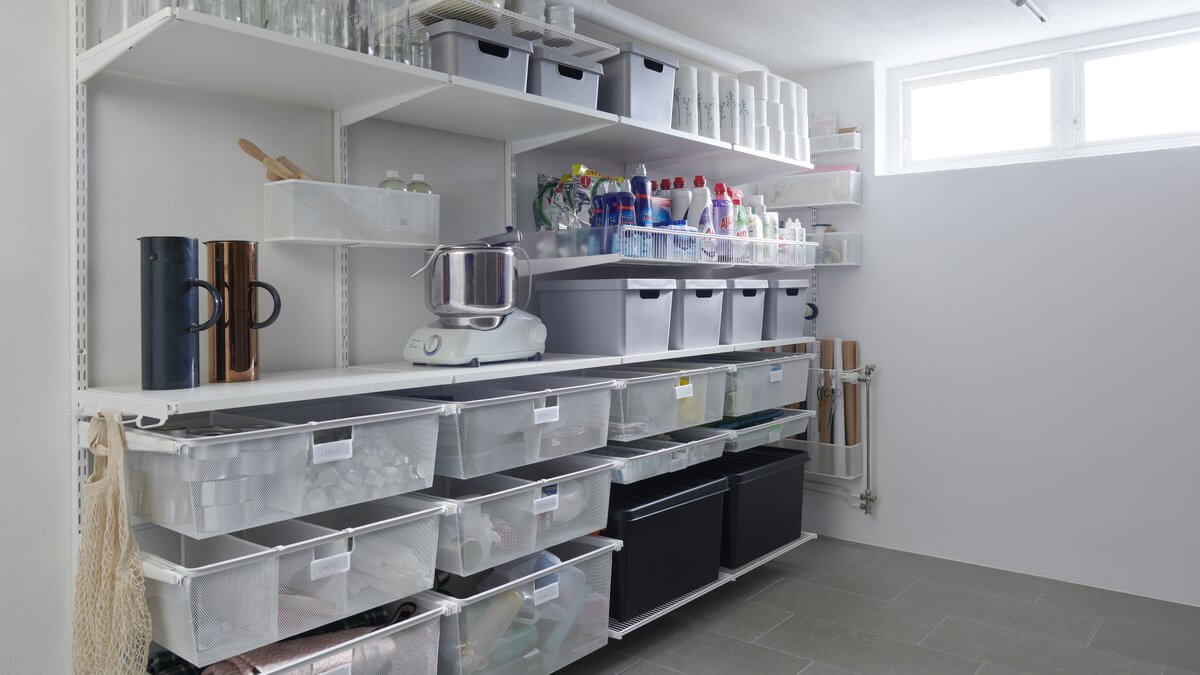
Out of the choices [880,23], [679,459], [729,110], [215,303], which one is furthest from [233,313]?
[880,23]

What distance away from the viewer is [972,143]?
13.1 ft

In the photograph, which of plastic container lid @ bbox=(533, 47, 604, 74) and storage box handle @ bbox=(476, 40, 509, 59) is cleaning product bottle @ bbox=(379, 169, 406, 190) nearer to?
storage box handle @ bbox=(476, 40, 509, 59)

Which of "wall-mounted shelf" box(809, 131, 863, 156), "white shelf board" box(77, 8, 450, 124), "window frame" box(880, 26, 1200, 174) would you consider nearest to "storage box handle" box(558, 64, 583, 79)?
"white shelf board" box(77, 8, 450, 124)

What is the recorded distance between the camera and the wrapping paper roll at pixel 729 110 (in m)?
3.30

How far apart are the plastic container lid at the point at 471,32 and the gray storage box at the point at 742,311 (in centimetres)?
129

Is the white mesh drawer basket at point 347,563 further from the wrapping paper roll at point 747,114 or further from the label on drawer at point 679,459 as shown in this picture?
the wrapping paper roll at point 747,114

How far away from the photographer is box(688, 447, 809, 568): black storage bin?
321 cm

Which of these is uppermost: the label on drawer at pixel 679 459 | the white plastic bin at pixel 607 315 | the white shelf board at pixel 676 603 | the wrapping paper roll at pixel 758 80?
the wrapping paper roll at pixel 758 80

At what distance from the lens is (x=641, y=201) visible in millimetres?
2791

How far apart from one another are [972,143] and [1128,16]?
786mm

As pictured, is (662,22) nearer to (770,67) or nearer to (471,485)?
(770,67)

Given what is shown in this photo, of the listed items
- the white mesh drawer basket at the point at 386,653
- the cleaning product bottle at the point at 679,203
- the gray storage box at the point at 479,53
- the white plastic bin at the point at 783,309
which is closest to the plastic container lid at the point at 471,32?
the gray storage box at the point at 479,53

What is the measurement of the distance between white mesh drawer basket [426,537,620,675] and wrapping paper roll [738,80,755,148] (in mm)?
1705

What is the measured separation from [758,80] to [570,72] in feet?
3.82
